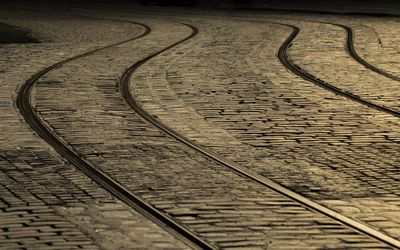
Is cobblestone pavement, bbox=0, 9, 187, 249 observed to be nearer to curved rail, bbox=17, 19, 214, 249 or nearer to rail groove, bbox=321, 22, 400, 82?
curved rail, bbox=17, 19, 214, 249

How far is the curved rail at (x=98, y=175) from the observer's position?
7527 mm

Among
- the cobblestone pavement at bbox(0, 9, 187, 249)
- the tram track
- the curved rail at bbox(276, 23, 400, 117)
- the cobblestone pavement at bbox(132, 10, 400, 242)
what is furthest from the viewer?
the tram track

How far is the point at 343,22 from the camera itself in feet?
97.2

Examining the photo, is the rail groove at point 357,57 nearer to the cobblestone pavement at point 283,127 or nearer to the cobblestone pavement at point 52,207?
the cobblestone pavement at point 283,127

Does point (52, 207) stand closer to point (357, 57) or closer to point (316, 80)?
point (316, 80)

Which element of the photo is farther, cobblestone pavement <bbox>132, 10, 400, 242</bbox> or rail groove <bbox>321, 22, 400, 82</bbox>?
rail groove <bbox>321, 22, 400, 82</bbox>

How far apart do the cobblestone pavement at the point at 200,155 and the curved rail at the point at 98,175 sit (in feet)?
0.26

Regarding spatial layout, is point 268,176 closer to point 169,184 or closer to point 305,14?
point 169,184

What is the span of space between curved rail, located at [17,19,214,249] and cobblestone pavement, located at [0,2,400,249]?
0.08m

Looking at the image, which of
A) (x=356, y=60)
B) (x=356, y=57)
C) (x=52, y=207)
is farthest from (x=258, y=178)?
(x=356, y=57)

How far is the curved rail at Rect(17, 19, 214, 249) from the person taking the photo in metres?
7.53

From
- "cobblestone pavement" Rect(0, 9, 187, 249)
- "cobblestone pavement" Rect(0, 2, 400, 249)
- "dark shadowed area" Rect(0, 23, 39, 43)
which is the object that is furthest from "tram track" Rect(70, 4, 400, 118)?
"dark shadowed area" Rect(0, 23, 39, 43)

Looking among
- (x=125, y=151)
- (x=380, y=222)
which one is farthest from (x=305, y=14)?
(x=380, y=222)

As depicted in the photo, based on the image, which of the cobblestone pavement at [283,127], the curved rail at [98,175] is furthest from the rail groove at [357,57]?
the curved rail at [98,175]
